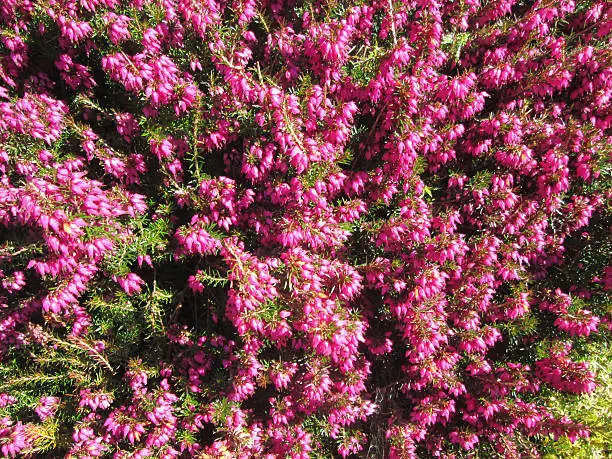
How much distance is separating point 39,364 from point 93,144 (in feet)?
5.71

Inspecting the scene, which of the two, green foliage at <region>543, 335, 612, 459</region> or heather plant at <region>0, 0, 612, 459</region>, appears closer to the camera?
heather plant at <region>0, 0, 612, 459</region>

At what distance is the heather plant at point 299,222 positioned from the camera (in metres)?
2.60

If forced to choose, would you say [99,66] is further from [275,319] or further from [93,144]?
[275,319]

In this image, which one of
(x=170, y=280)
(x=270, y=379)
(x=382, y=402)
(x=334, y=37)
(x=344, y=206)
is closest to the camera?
(x=334, y=37)

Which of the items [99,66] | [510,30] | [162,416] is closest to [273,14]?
[99,66]

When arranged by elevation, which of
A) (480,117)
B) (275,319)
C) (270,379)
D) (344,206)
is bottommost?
(270,379)

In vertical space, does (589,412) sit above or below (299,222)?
above

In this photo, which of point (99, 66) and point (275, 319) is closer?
point (275, 319)

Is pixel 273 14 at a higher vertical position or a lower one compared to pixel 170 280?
higher

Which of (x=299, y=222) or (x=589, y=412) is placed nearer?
(x=299, y=222)

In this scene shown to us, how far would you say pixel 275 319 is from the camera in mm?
2691

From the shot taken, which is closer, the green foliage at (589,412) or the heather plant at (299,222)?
the heather plant at (299,222)

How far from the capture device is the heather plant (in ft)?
8.52

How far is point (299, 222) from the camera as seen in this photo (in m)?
2.69
